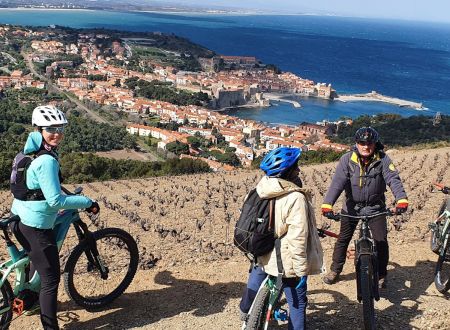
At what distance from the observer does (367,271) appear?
3.38m

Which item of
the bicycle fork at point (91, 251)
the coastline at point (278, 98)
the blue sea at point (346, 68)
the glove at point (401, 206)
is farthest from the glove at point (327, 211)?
the coastline at point (278, 98)

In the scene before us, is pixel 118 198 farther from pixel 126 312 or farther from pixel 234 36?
pixel 234 36

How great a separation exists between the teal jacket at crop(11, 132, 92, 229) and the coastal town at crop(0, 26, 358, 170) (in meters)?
26.1

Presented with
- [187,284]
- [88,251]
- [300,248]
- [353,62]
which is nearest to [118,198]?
[187,284]

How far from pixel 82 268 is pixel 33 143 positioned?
123cm

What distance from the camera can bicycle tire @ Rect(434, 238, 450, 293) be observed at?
165 inches

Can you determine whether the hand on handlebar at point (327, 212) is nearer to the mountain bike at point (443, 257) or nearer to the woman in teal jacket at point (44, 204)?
the mountain bike at point (443, 257)

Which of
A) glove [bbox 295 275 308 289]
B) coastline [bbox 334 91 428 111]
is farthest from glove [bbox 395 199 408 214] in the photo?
coastline [bbox 334 91 428 111]

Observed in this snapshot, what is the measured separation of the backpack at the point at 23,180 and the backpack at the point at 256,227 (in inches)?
49.0

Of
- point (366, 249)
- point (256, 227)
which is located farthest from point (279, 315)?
point (366, 249)

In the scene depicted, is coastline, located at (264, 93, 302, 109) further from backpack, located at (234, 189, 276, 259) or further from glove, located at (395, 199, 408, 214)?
backpack, located at (234, 189, 276, 259)

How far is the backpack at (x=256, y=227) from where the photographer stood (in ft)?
8.93

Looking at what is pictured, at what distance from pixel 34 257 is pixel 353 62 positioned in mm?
124465

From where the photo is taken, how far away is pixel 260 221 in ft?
8.94
